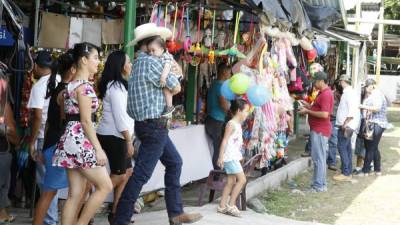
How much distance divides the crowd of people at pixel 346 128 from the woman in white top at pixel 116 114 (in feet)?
14.7

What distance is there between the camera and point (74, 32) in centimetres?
785

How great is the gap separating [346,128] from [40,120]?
6739 millimetres

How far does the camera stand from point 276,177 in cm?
1002

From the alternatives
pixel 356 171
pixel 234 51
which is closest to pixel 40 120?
pixel 234 51

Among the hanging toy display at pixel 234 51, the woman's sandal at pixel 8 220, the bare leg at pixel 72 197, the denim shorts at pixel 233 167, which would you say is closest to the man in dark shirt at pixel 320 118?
the hanging toy display at pixel 234 51

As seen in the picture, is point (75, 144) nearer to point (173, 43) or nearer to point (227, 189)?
point (227, 189)

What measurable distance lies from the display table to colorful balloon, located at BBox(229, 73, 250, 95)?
962mm

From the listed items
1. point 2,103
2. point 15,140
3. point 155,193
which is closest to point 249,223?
point 155,193

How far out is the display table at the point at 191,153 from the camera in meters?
7.80

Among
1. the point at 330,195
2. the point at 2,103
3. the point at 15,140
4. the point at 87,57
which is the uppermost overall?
the point at 87,57

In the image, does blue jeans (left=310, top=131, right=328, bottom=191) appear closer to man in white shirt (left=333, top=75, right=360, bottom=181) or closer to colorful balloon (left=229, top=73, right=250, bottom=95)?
man in white shirt (left=333, top=75, right=360, bottom=181)

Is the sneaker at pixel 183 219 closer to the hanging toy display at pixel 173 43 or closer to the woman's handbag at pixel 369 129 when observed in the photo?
the hanging toy display at pixel 173 43

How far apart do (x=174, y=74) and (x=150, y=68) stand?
227mm

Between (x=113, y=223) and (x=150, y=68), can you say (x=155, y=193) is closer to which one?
(x=113, y=223)
